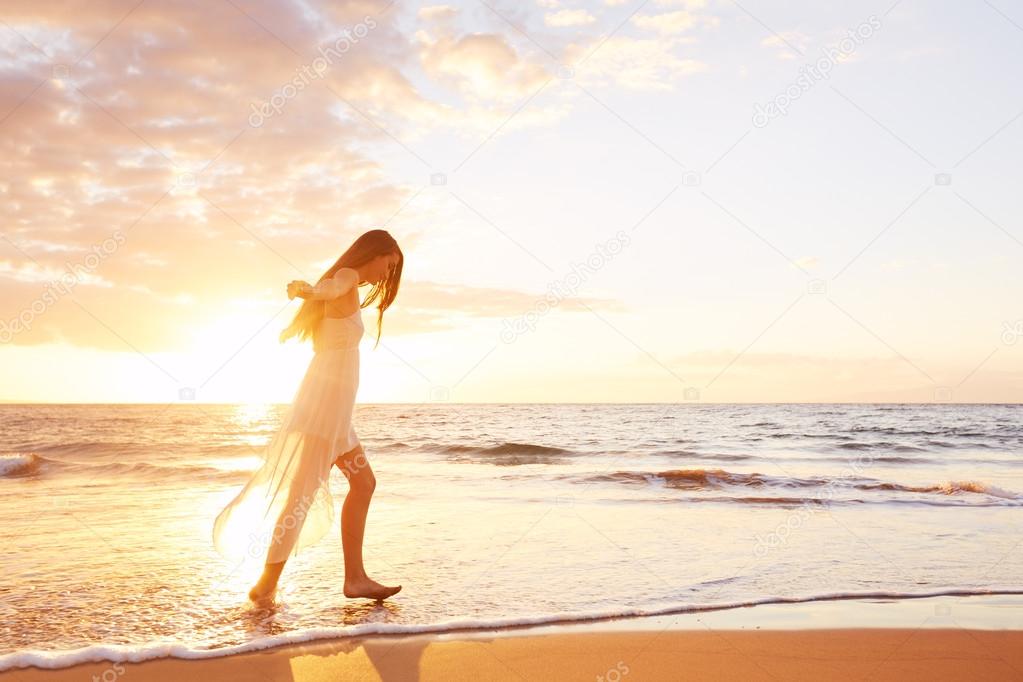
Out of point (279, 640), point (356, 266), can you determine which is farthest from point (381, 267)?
point (279, 640)

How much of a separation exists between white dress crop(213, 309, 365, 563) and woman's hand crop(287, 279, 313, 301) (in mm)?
486

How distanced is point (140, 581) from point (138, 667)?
A: 1.89 m

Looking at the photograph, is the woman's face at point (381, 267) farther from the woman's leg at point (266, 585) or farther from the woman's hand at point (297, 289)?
the woman's leg at point (266, 585)

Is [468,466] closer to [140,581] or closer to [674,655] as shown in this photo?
[140,581]

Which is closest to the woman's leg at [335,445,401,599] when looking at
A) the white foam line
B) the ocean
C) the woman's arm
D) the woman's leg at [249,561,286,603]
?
the ocean

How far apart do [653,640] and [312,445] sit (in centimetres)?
219

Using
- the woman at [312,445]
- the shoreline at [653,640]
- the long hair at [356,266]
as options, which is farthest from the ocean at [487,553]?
the long hair at [356,266]

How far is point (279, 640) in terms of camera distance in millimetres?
4016

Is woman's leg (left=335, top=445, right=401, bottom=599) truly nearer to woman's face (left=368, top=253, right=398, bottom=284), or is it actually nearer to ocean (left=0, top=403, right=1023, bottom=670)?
ocean (left=0, top=403, right=1023, bottom=670)

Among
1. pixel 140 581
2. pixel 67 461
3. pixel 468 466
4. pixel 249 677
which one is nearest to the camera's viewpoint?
pixel 249 677

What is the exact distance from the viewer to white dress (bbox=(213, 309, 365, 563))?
4.73m

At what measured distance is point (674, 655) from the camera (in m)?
4.02

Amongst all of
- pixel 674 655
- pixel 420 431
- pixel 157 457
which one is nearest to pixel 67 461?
pixel 157 457

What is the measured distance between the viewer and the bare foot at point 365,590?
4.89m
